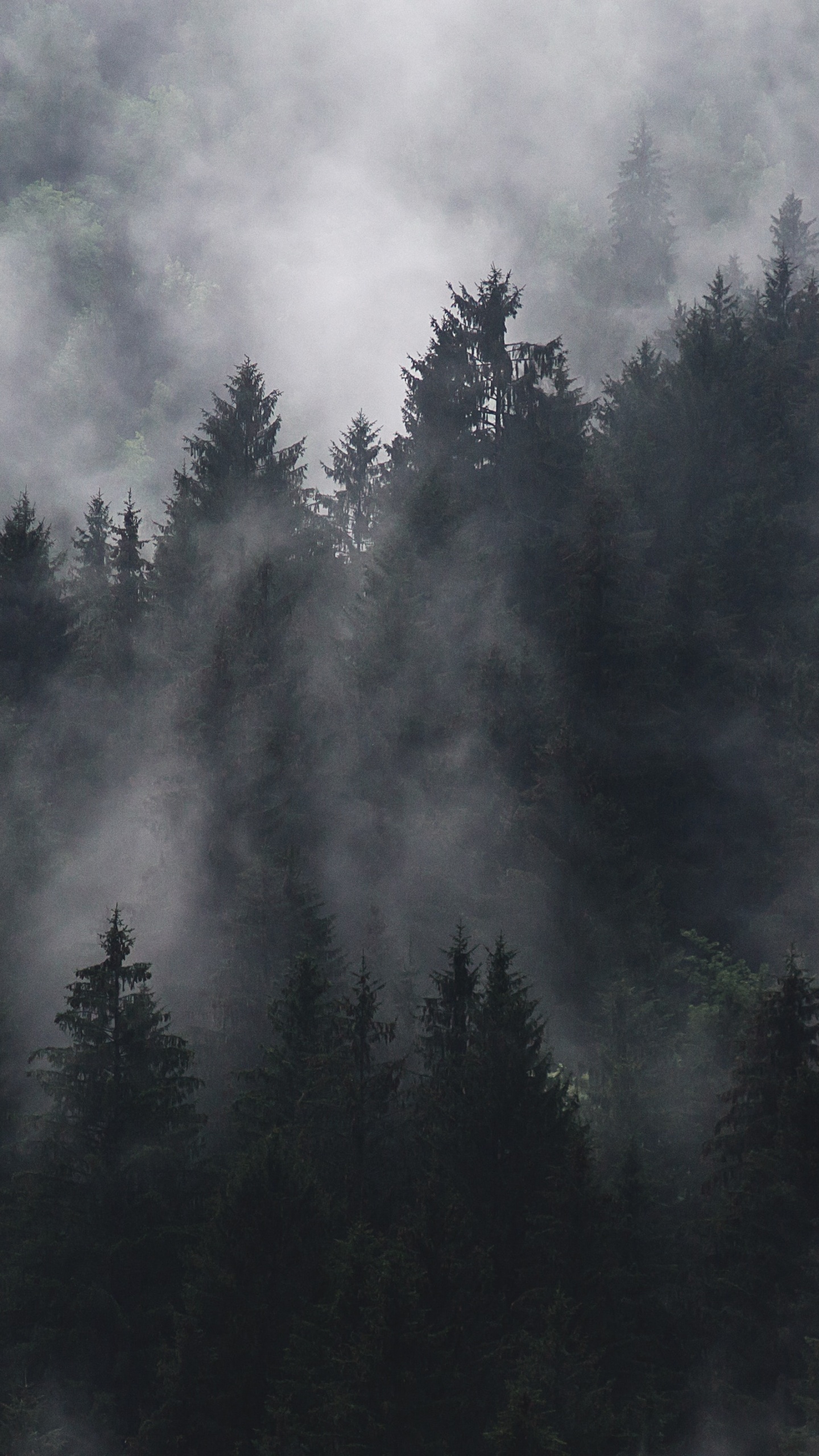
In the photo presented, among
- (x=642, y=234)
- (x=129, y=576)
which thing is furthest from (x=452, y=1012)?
(x=642, y=234)

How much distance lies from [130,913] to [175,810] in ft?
10.8

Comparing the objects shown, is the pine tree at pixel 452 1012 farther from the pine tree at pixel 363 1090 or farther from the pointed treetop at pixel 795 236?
the pointed treetop at pixel 795 236

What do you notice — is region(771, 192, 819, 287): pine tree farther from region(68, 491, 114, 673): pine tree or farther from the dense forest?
region(68, 491, 114, 673): pine tree

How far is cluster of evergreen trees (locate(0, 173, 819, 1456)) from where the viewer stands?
63.4 feet

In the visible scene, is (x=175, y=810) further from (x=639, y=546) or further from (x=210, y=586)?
(x=639, y=546)

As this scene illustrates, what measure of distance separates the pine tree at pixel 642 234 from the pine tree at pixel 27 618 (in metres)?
76.0

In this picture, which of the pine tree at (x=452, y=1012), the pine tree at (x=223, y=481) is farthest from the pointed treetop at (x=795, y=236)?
the pine tree at (x=452, y=1012)

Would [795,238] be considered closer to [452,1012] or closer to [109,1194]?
[452,1012]

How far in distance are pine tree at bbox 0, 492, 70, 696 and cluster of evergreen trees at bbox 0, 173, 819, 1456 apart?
130 millimetres

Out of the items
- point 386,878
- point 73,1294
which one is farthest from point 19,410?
point 73,1294

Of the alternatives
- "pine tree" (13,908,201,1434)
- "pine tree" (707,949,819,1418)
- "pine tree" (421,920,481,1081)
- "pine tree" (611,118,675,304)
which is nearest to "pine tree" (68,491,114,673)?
"pine tree" (13,908,201,1434)

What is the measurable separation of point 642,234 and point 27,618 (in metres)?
81.6

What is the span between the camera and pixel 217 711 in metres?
38.0

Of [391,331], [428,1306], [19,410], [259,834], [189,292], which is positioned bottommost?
[428,1306]
